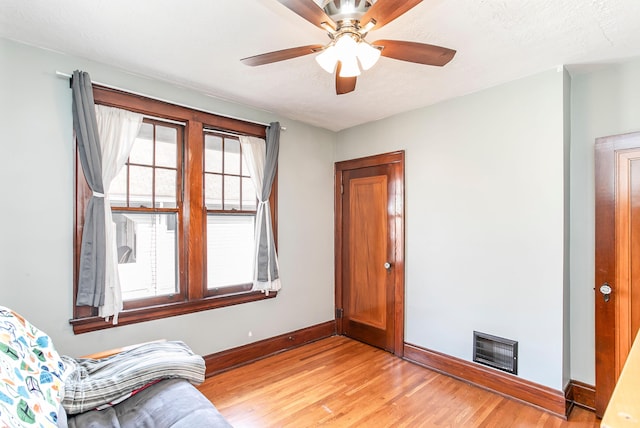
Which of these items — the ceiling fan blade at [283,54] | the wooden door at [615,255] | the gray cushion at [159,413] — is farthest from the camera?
the wooden door at [615,255]

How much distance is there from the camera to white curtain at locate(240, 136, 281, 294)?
324 cm

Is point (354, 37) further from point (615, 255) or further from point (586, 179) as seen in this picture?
point (615, 255)

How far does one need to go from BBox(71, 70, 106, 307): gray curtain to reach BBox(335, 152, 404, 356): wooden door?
2526 millimetres

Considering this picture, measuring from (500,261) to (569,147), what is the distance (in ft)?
3.42

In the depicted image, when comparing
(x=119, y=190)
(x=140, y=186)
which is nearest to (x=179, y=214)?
(x=140, y=186)

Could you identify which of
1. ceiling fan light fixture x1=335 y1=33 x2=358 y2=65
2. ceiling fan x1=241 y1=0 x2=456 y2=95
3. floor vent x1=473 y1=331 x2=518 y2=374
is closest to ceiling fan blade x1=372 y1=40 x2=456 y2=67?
ceiling fan x1=241 y1=0 x2=456 y2=95

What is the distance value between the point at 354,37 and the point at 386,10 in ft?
0.74

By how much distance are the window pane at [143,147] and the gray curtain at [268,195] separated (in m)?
1.07

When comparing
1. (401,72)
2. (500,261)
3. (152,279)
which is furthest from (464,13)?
(152,279)

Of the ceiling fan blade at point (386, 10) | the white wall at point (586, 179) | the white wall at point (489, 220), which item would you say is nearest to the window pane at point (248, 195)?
the white wall at point (489, 220)

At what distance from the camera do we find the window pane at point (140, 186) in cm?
261

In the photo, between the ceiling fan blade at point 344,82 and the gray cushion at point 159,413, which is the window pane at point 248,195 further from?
the gray cushion at point 159,413

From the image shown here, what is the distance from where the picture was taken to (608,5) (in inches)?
67.2

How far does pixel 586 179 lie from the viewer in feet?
8.11
